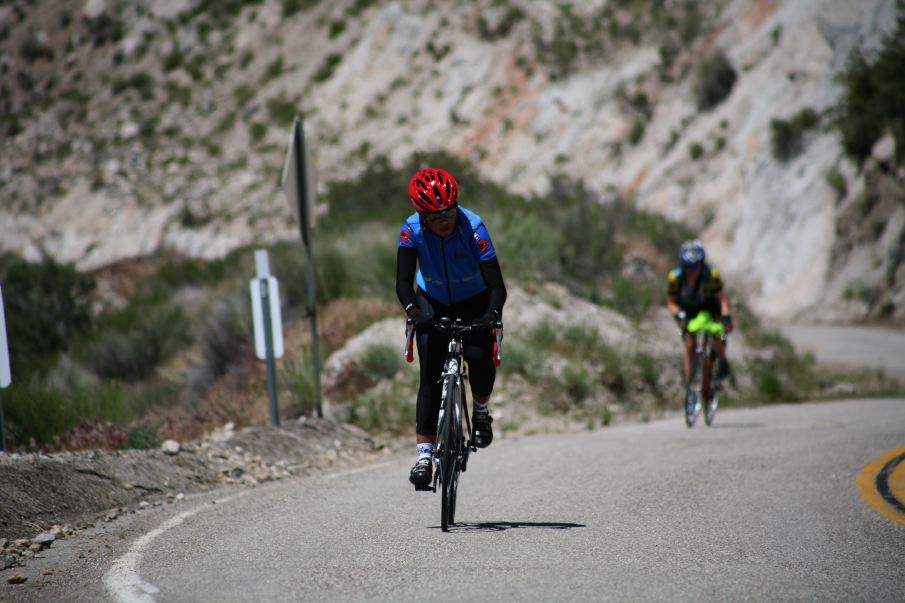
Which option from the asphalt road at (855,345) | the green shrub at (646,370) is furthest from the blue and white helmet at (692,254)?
the asphalt road at (855,345)

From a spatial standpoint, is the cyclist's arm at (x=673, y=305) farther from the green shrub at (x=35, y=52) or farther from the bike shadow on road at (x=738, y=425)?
the green shrub at (x=35, y=52)

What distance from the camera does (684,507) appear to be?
23.4 feet

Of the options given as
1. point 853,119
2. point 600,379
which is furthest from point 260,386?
point 853,119

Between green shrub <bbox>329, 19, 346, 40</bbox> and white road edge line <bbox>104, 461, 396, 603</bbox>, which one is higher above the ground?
green shrub <bbox>329, 19, 346, 40</bbox>

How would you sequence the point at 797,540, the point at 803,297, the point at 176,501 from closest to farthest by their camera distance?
1. the point at 797,540
2. the point at 176,501
3. the point at 803,297

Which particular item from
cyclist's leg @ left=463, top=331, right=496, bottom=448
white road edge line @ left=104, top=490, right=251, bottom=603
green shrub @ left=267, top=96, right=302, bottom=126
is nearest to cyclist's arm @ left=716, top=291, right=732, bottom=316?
cyclist's leg @ left=463, top=331, right=496, bottom=448

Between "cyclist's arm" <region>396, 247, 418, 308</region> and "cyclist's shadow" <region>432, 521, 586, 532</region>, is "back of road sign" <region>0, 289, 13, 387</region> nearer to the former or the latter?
"cyclist's arm" <region>396, 247, 418, 308</region>

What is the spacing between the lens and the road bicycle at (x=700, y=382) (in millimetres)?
12469

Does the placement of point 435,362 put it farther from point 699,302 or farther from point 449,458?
point 699,302

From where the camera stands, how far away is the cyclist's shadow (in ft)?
21.6

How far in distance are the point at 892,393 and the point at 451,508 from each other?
11809mm

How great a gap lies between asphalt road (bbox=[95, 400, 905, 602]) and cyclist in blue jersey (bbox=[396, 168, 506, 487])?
718 mm

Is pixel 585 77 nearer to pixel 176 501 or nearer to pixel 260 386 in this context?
pixel 260 386

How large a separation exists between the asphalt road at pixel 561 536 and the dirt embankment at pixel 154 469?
0.67 metres
